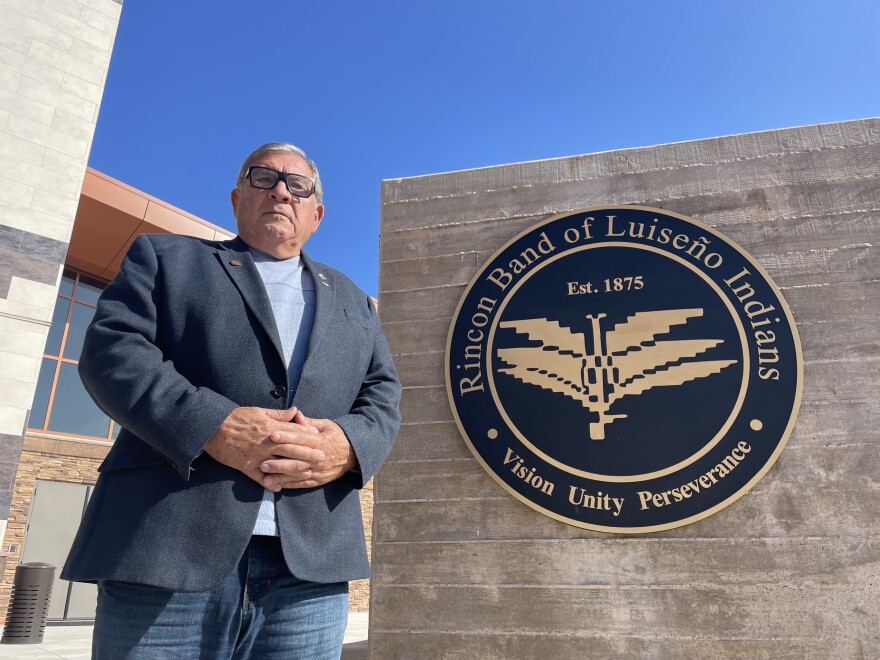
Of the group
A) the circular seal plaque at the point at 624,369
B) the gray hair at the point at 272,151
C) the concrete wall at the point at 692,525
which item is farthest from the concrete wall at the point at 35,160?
the gray hair at the point at 272,151

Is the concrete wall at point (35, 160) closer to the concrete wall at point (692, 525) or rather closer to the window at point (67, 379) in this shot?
the concrete wall at point (692, 525)

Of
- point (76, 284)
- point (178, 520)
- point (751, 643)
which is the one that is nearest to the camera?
point (178, 520)

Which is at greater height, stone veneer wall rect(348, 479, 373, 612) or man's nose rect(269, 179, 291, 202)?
man's nose rect(269, 179, 291, 202)

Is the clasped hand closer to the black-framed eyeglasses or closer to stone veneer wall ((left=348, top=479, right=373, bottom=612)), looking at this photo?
the black-framed eyeglasses

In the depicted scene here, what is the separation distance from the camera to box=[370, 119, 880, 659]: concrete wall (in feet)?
7.80

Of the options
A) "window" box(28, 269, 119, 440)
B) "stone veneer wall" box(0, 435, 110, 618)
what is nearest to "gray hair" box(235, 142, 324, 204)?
"stone veneer wall" box(0, 435, 110, 618)

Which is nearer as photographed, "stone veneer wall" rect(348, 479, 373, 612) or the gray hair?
the gray hair

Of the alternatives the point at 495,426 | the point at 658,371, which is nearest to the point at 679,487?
the point at 658,371

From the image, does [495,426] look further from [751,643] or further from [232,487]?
[232,487]

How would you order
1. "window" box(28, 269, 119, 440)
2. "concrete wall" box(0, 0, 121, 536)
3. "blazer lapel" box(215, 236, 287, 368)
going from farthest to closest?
"window" box(28, 269, 119, 440) → "concrete wall" box(0, 0, 121, 536) → "blazer lapel" box(215, 236, 287, 368)

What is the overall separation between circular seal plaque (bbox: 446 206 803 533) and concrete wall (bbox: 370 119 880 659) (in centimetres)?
8

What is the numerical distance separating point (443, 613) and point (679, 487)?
1.09m

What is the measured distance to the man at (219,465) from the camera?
1.10m

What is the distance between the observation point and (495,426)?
2752 millimetres
